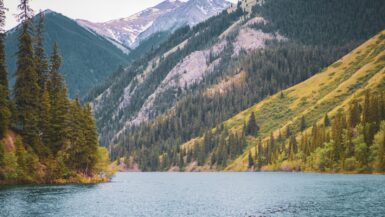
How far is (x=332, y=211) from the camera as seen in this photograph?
67.8 metres

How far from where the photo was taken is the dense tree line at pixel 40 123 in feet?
341

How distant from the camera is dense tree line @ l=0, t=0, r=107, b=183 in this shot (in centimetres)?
10394

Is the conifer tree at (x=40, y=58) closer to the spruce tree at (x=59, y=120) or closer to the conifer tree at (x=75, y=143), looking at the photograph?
the spruce tree at (x=59, y=120)

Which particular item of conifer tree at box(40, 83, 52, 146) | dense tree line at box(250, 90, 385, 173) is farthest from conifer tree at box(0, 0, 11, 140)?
dense tree line at box(250, 90, 385, 173)

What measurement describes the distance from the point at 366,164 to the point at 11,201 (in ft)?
451

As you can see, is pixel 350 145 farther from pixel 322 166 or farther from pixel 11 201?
pixel 11 201

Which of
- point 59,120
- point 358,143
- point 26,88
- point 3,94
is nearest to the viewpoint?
point 3,94

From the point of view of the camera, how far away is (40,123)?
11825 cm

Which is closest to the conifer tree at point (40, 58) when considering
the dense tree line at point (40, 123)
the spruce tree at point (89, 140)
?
the dense tree line at point (40, 123)

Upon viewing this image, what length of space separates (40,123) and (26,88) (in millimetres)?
9727

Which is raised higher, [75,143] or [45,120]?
[45,120]

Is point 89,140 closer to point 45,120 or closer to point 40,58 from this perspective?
point 45,120

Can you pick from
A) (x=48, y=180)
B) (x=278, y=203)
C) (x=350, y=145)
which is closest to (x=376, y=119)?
(x=350, y=145)

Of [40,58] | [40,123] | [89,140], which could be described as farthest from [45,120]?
[40,58]
